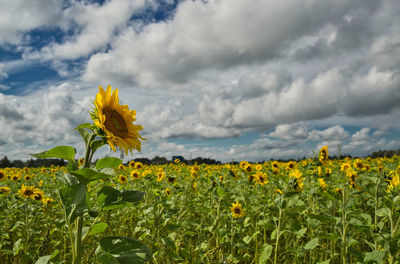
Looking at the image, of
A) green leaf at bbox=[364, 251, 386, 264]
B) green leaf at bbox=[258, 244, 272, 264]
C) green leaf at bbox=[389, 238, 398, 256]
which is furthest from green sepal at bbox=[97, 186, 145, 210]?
green leaf at bbox=[389, 238, 398, 256]

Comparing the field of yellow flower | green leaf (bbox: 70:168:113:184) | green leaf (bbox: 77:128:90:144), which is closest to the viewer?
green leaf (bbox: 70:168:113:184)

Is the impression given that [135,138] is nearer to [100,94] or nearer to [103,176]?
[100,94]

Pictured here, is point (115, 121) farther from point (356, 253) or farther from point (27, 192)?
point (27, 192)

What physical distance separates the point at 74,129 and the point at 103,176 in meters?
0.33

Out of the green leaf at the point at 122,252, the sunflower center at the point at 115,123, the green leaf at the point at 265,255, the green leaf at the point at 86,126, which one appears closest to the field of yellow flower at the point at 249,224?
the green leaf at the point at 265,255

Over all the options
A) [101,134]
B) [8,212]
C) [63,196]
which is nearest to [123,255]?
[63,196]

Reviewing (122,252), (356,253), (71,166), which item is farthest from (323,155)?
(71,166)

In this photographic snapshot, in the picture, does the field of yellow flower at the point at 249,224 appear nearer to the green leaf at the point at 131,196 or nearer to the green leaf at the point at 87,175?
the green leaf at the point at 131,196

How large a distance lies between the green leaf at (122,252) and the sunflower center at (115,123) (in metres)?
0.54

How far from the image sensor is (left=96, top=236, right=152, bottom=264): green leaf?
3.59 ft

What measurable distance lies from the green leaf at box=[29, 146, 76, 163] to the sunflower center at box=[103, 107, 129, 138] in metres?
0.23

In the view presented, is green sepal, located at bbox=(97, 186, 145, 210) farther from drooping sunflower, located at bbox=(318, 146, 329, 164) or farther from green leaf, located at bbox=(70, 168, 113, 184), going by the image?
drooping sunflower, located at bbox=(318, 146, 329, 164)

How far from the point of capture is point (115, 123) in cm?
146

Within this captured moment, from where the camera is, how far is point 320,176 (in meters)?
4.75
